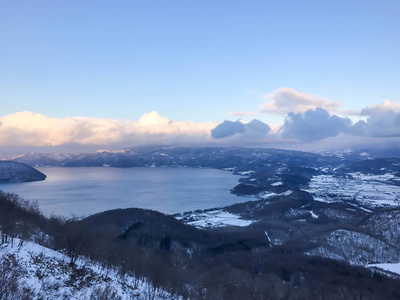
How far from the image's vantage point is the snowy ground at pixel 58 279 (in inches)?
506

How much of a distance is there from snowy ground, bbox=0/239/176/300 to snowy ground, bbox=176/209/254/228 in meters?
40.1

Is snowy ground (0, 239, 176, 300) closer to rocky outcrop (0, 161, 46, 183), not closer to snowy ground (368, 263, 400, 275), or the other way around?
snowy ground (368, 263, 400, 275)

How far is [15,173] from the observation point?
128 metres

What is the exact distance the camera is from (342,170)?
197875 mm

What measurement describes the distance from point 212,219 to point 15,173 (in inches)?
4232

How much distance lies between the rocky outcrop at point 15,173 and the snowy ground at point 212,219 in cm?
9676

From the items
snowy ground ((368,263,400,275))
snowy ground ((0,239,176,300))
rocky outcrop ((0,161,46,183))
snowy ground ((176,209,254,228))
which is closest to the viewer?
snowy ground ((0,239,176,300))

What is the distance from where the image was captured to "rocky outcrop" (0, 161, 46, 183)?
407 feet

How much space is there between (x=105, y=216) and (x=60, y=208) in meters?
26.6

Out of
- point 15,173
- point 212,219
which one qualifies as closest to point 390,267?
point 212,219

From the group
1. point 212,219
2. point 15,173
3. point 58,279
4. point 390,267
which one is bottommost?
point 212,219

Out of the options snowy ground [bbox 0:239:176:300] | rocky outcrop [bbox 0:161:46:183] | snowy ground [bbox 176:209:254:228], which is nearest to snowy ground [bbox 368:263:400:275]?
snowy ground [bbox 0:239:176:300]

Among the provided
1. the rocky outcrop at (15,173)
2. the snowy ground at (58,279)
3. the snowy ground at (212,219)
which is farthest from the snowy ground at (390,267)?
the rocky outcrop at (15,173)

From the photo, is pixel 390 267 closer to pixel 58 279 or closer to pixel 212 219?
pixel 212 219
